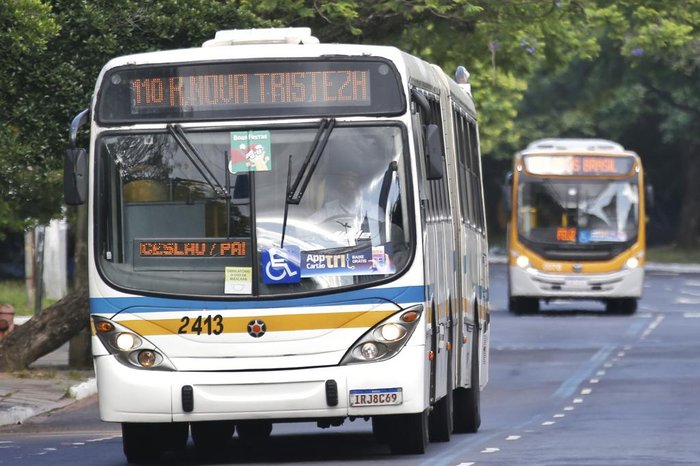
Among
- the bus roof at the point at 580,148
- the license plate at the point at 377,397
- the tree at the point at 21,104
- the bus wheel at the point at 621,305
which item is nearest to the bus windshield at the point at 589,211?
the bus roof at the point at 580,148

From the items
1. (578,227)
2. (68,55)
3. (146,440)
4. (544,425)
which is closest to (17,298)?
(578,227)

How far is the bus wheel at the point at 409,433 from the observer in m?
12.8

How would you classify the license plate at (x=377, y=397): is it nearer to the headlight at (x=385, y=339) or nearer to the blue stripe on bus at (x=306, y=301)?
the headlight at (x=385, y=339)

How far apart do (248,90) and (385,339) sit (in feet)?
6.09

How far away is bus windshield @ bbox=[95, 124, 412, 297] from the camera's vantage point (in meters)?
12.2

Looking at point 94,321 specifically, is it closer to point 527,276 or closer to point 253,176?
point 253,176

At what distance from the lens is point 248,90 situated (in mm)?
12508

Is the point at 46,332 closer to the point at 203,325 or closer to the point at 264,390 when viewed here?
the point at 203,325

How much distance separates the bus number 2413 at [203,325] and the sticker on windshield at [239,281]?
19 cm

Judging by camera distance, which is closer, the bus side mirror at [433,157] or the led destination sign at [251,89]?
the bus side mirror at [433,157]

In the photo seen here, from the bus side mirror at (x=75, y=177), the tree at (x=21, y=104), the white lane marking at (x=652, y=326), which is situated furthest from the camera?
the white lane marking at (x=652, y=326)

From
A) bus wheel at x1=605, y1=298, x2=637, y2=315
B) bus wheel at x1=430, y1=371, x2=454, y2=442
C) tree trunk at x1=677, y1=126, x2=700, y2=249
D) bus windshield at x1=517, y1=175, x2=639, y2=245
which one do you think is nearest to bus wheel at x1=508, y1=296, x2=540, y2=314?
bus windshield at x1=517, y1=175, x2=639, y2=245

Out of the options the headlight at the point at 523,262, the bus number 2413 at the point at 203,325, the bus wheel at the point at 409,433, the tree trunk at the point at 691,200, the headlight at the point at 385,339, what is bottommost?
the tree trunk at the point at 691,200

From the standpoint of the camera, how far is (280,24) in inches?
835
